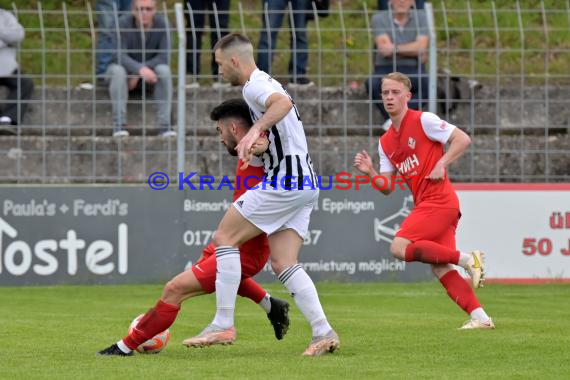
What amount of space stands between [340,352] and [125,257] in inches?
281

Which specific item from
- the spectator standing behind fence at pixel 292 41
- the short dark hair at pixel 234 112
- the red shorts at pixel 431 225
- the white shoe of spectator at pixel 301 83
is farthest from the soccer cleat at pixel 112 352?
the white shoe of spectator at pixel 301 83

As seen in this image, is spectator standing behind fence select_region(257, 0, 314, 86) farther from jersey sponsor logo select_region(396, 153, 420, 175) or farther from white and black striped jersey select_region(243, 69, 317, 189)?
white and black striped jersey select_region(243, 69, 317, 189)

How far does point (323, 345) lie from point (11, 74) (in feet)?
28.7

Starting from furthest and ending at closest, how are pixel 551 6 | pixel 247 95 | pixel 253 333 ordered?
pixel 551 6 < pixel 253 333 < pixel 247 95

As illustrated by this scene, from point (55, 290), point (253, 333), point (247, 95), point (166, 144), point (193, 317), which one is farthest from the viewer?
point (166, 144)

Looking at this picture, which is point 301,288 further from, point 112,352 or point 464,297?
point 464,297

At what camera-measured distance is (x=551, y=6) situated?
20.0m

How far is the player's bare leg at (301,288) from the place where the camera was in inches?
325

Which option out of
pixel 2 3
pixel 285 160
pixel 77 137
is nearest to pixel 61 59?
pixel 77 137

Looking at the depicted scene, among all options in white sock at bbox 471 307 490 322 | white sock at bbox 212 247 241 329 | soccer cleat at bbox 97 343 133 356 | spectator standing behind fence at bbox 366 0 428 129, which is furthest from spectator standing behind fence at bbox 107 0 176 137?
soccer cleat at bbox 97 343 133 356

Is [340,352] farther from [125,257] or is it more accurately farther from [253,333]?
[125,257]

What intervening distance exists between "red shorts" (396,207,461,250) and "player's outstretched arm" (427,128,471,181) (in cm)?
30

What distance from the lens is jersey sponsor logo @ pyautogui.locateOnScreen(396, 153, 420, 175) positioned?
1047 cm

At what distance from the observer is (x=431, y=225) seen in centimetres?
1034
